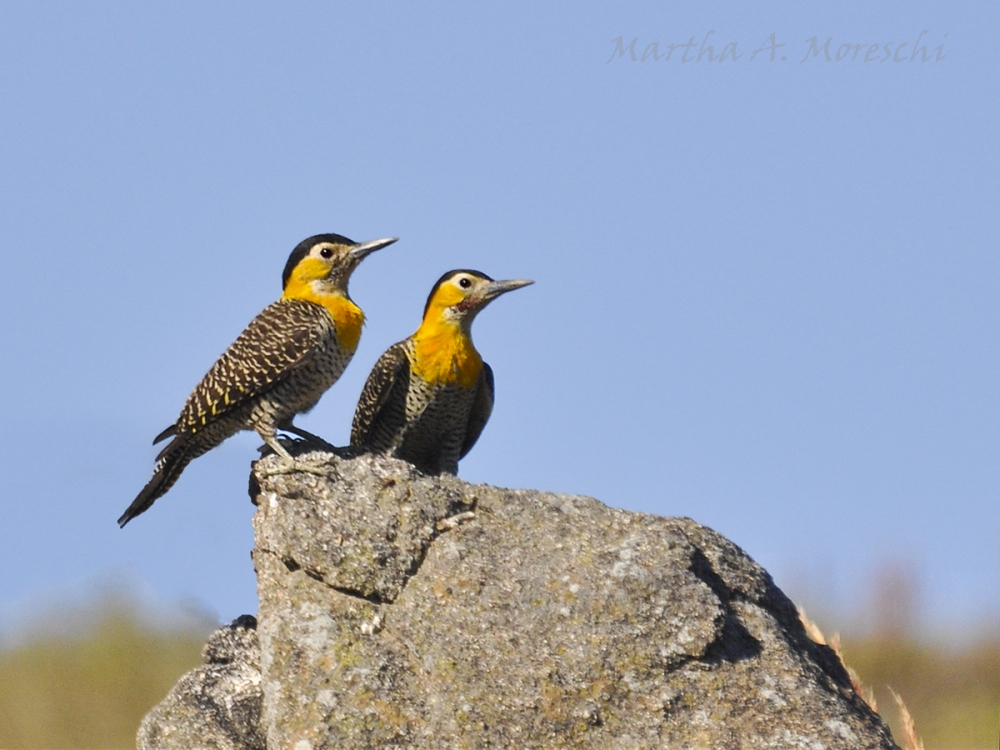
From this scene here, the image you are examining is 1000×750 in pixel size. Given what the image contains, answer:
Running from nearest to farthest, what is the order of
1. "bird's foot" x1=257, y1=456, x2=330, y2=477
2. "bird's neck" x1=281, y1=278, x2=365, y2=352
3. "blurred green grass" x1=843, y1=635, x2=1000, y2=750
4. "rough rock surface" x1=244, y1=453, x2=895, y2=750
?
"rough rock surface" x1=244, y1=453, x2=895, y2=750 < "bird's foot" x1=257, y1=456, x2=330, y2=477 < "bird's neck" x1=281, y1=278, x2=365, y2=352 < "blurred green grass" x1=843, y1=635, x2=1000, y2=750

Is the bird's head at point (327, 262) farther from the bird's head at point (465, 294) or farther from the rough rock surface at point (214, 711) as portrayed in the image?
the rough rock surface at point (214, 711)

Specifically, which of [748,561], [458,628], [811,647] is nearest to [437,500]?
[458,628]

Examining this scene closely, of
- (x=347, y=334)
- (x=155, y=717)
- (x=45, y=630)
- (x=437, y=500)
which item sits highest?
(x=347, y=334)

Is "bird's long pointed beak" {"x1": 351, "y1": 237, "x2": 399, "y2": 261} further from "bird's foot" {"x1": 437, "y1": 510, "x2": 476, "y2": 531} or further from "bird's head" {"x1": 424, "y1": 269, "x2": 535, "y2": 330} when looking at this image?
"bird's foot" {"x1": 437, "y1": 510, "x2": 476, "y2": 531}

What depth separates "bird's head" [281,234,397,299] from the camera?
9.06m

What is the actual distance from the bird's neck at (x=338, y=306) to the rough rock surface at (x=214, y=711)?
92.8 inches

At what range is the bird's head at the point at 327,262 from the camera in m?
9.06

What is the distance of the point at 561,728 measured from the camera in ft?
19.9

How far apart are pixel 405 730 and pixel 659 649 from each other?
126 cm

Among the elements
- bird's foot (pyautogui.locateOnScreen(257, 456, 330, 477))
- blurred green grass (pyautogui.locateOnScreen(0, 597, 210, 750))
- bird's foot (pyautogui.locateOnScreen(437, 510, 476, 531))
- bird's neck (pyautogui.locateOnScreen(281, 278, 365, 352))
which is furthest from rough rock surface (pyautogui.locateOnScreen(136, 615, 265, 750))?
blurred green grass (pyautogui.locateOnScreen(0, 597, 210, 750))

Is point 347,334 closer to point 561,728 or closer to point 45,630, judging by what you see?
point 561,728

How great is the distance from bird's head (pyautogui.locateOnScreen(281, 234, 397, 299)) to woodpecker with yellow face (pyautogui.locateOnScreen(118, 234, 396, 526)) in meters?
0.01

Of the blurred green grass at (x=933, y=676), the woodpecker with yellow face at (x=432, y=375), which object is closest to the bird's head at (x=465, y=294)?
the woodpecker with yellow face at (x=432, y=375)

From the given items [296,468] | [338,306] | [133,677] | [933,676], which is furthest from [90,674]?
[933,676]
